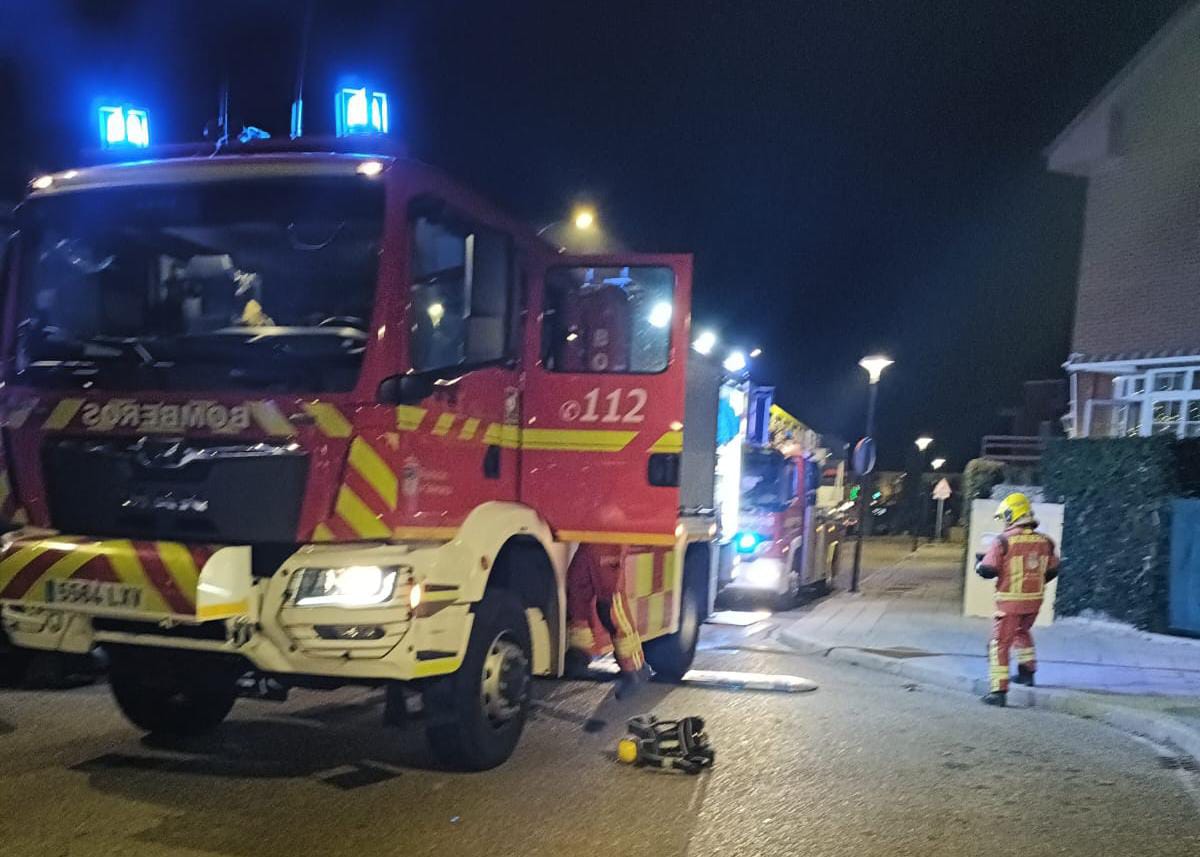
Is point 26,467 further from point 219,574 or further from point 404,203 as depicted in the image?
point 404,203

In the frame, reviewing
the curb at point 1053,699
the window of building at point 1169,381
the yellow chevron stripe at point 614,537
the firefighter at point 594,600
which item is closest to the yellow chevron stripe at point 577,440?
the yellow chevron stripe at point 614,537

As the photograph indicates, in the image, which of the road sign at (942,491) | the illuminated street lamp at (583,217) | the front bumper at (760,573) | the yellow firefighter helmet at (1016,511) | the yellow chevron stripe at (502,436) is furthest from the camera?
the road sign at (942,491)

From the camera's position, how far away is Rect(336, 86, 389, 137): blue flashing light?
632 centimetres

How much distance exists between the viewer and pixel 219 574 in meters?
4.66

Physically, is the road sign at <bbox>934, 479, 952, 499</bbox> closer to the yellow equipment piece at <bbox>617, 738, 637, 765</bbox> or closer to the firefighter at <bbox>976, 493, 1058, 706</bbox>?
the firefighter at <bbox>976, 493, 1058, 706</bbox>

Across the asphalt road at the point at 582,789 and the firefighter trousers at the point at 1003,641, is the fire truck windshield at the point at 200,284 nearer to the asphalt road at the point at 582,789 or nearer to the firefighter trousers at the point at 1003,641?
the asphalt road at the point at 582,789

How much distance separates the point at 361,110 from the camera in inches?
250

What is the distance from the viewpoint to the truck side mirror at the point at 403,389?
4.78 metres

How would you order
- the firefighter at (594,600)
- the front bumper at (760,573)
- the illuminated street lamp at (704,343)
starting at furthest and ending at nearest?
1. the front bumper at (760,573)
2. the illuminated street lamp at (704,343)
3. the firefighter at (594,600)

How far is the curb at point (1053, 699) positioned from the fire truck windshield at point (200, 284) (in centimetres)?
615

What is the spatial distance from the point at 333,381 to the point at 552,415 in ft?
6.31

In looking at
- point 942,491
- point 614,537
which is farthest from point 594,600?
point 942,491

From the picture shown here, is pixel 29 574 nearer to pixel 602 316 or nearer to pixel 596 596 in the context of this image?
pixel 596 596

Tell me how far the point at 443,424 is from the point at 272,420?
87 centimetres
